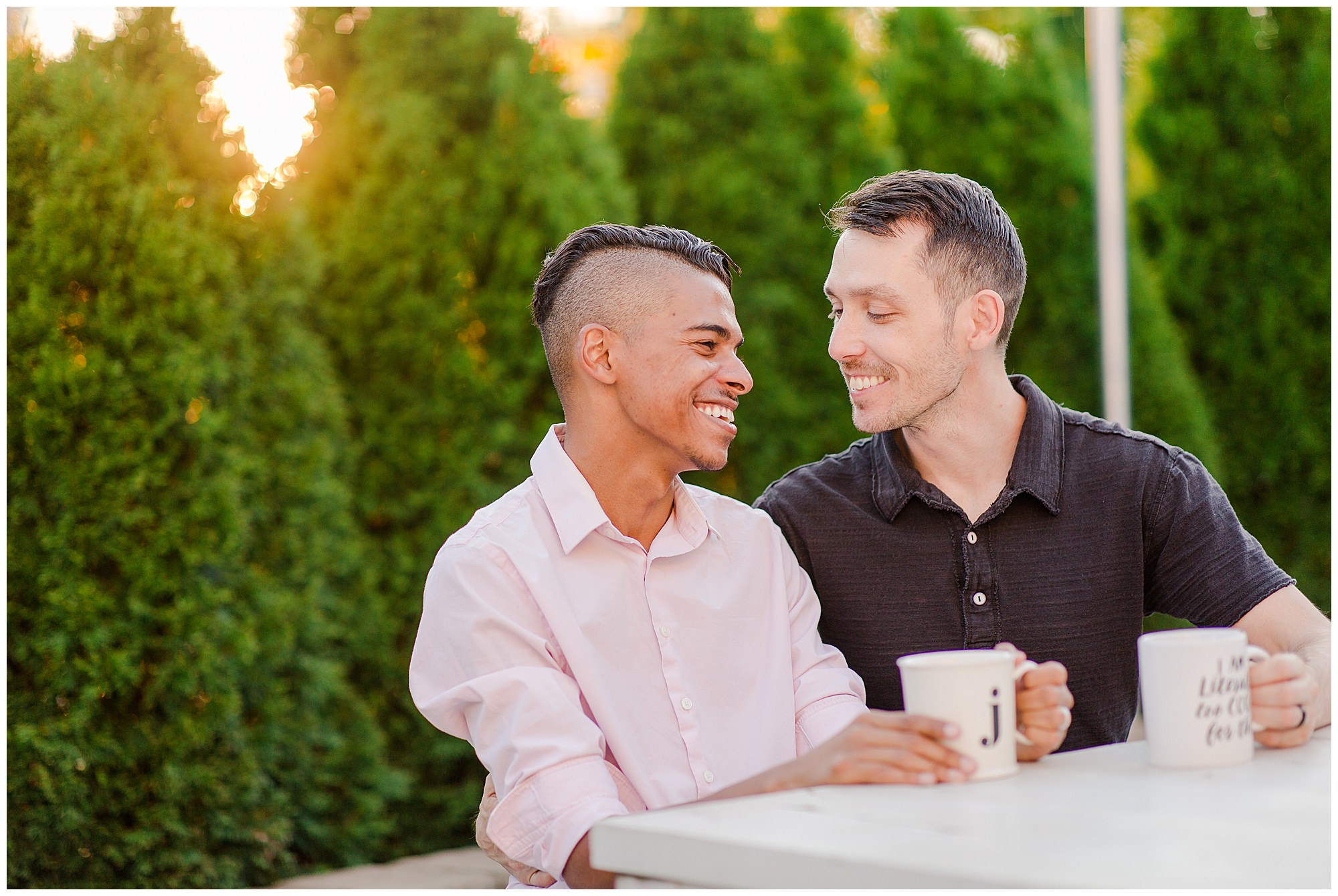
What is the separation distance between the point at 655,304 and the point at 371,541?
233 cm

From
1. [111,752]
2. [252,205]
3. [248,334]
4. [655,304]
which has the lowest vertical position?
[111,752]

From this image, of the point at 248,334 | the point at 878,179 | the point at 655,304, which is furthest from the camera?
the point at 248,334

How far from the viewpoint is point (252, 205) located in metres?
3.83

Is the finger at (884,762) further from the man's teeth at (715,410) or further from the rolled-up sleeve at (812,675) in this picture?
the man's teeth at (715,410)

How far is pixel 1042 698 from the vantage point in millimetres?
1374

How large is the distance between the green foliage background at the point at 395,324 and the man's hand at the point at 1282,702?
8.95 ft

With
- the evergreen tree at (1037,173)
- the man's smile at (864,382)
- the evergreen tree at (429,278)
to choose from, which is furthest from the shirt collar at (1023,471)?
the evergreen tree at (1037,173)

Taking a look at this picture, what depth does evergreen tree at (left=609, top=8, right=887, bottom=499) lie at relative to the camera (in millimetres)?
5117

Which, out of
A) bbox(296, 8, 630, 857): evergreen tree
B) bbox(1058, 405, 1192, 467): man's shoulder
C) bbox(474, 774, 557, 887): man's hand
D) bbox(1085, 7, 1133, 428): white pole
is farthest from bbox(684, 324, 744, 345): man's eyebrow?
bbox(1085, 7, 1133, 428): white pole

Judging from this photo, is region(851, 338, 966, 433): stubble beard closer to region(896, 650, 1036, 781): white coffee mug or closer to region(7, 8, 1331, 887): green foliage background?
region(896, 650, 1036, 781): white coffee mug

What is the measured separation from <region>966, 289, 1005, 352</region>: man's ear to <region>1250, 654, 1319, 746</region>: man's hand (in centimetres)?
95

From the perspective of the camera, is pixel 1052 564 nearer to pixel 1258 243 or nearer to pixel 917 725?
pixel 917 725

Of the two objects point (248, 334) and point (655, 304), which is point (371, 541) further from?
point (655, 304)

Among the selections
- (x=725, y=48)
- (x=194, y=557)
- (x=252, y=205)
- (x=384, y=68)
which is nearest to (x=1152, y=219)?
(x=725, y=48)
